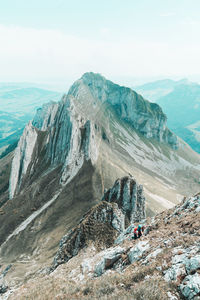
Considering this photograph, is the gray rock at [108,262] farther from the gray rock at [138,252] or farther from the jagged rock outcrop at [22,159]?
the jagged rock outcrop at [22,159]

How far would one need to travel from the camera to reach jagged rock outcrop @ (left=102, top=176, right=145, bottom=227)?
53.9 meters

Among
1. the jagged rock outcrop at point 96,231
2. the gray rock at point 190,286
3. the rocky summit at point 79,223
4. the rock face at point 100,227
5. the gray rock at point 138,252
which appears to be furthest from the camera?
the rock face at point 100,227

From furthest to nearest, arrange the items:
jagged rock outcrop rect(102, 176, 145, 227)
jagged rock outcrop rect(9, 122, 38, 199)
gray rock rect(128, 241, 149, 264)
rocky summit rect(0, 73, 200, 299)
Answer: jagged rock outcrop rect(9, 122, 38, 199)
jagged rock outcrop rect(102, 176, 145, 227)
gray rock rect(128, 241, 149, 264)
rocky summit rect(0, 73, 200, 299)

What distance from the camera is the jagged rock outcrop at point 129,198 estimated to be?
53891mm

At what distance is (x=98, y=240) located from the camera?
124ft

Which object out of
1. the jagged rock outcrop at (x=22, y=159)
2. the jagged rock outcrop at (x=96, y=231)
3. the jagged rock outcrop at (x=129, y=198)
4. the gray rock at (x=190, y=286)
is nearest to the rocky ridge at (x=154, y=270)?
the gray rock at (x=190, y=286)

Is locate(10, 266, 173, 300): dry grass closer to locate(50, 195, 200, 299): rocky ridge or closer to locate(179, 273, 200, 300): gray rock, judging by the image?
locate(50, 195, 200, 299): rocky ridge

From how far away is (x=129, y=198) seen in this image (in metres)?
57.5

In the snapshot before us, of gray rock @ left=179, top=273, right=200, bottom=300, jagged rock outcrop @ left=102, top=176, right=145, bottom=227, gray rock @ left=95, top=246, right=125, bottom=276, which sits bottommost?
jagged rock outcrop @ left=102, top=176, right=145, bottom=227

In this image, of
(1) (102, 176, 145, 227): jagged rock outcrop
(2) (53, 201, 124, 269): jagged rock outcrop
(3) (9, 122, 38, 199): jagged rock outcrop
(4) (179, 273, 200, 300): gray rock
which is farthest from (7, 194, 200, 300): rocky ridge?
(3) (9, 122, 38, 199): jagged rock outcrop

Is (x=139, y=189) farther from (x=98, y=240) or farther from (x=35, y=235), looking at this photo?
(x=35, y=235)

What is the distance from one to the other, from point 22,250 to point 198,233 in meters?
79.0

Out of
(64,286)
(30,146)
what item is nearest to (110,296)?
(64,286)

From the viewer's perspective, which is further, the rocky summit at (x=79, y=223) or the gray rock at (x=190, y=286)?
the rocky summit at (x=79, y=223)
